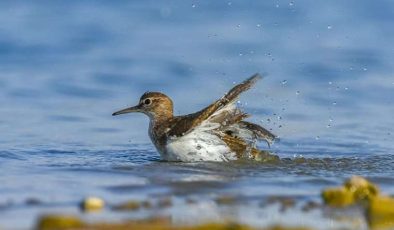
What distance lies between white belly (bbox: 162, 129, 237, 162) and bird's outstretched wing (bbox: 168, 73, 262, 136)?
9 centimetres

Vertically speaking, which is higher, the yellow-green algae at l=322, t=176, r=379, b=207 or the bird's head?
the bird's head

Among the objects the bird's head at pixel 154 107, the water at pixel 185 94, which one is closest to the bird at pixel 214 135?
the water at pixel 185 94

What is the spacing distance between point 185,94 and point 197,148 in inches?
181

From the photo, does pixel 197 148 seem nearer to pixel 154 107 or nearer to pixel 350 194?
pixel 154 107

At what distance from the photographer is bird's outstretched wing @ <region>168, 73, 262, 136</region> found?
1215 cm

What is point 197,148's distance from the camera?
496 inches

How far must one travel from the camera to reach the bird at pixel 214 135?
12.4 meters

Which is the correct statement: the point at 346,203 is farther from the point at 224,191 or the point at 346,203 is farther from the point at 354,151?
the point at 354,151

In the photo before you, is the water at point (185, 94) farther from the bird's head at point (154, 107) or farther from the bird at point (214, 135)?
the bird's head at point (154, 107)

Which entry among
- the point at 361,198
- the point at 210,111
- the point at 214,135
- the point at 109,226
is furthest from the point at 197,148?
the point at 109,226

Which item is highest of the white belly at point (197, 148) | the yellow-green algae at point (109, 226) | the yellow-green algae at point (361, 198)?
the white belly at point (197, 148)

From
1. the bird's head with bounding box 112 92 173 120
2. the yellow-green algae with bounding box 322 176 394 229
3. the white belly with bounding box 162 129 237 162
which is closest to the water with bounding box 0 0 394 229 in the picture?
the white belly with bounding box 162 129 237 162

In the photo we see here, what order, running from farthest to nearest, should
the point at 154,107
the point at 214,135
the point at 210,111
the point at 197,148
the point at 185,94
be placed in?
1. the point at 185,94
2. the point at 154,107
3. the point at 214,135
4. the point at 197,148
5. the point at 210,111

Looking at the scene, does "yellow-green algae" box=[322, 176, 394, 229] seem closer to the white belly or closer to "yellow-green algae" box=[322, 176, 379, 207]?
"yellow-green algae" box=[322, 176, 379, 207]
